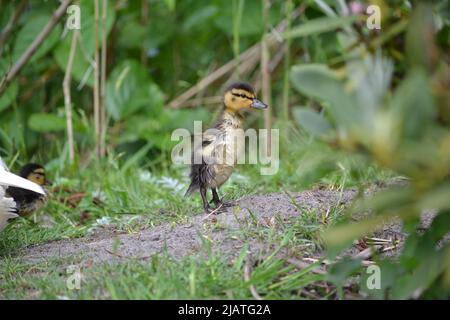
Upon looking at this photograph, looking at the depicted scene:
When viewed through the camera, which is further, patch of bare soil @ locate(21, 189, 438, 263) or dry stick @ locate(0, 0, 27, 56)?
dry stick @ locate(0, 0, 27, 56)

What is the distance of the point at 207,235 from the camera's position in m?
3.51

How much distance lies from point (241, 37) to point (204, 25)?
0.44 m

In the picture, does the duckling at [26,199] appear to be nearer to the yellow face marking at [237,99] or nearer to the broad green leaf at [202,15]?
the yellow face marking at [237,99]

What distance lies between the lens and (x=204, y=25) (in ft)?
23.3

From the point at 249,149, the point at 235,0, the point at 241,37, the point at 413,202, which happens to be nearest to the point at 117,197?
the point at 249,149

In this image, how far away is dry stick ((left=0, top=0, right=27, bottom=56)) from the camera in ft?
20.1

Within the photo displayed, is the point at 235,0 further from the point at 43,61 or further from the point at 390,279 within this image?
the point at 390,279

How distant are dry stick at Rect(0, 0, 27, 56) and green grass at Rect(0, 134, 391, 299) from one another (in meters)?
1.64

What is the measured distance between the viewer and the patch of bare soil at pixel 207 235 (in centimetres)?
336

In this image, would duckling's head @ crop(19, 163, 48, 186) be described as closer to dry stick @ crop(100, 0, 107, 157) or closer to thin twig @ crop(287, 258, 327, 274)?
dry stick @ crop(100, 0, 107, 157)

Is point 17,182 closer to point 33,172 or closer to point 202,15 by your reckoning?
A: point 33,172

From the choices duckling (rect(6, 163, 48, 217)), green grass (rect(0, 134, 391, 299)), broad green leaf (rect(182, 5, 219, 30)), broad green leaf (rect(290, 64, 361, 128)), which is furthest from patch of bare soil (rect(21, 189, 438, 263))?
broad green leaf (rect(182, 5, 219, 30))

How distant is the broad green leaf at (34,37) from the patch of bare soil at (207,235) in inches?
101

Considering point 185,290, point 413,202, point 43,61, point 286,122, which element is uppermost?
point 43,61
